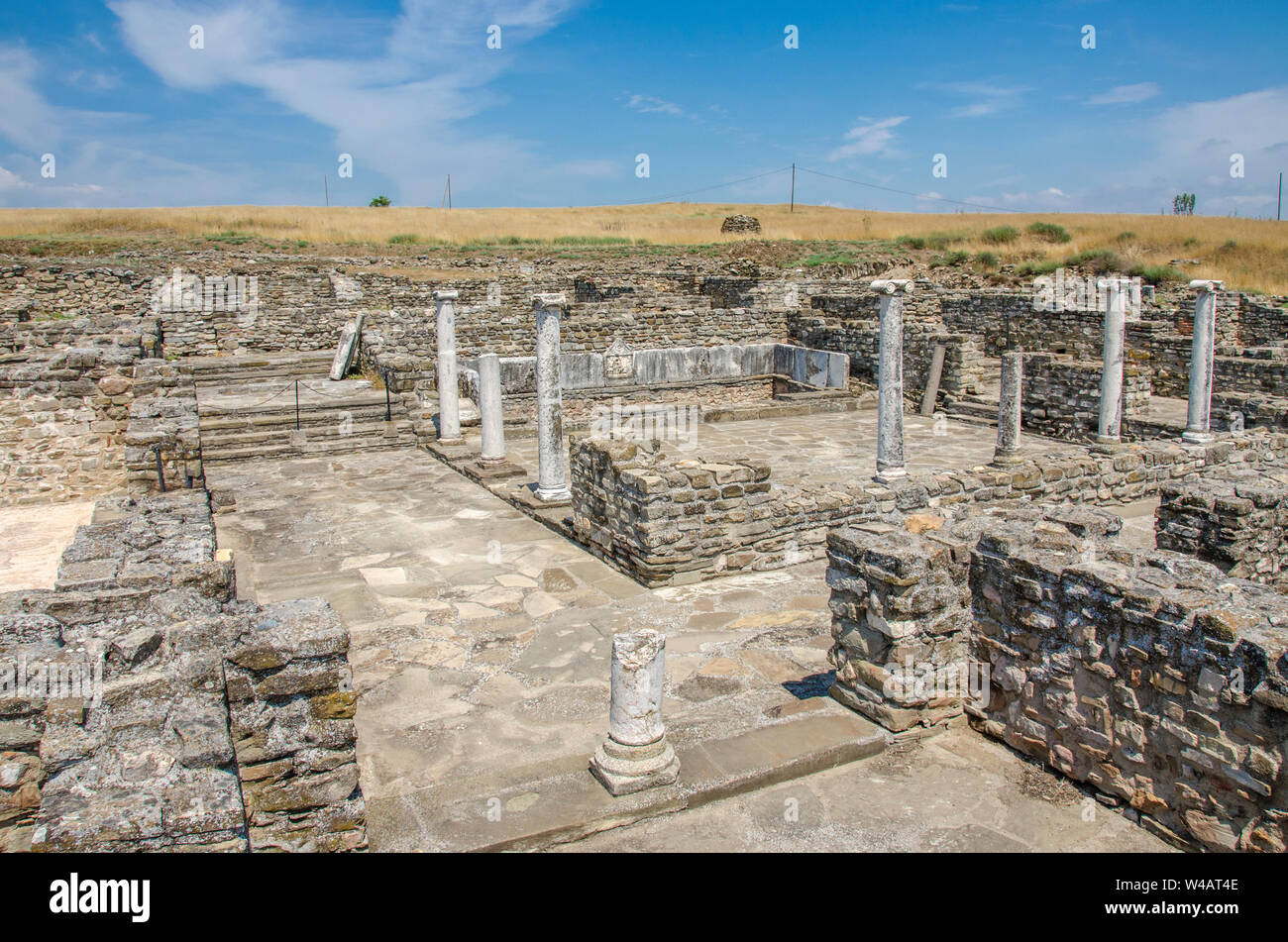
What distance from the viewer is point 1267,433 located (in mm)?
11547

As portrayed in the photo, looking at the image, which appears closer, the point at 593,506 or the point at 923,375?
the point at 593,506

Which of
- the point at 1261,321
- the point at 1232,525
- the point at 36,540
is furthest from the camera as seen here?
the point at 1261,321

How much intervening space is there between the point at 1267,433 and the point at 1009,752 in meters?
9.31

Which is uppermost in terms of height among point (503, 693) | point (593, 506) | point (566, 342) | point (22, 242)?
Answer: point (22, 242)

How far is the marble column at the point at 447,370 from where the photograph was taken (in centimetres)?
1323

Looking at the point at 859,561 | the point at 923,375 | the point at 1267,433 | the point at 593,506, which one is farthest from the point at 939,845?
the point at 923,375

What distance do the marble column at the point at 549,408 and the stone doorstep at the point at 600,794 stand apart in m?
5.69

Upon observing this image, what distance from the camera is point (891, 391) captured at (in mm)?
10352

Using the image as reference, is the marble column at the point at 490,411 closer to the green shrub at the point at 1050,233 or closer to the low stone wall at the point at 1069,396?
the low stone wall at the point at 1069,396

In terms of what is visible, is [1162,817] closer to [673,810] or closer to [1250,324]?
[673,810]

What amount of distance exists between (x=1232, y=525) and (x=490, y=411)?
866 centimetres

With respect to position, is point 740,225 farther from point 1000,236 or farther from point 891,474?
point 891,474

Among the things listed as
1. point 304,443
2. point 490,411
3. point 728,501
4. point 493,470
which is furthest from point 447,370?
point 728,501
